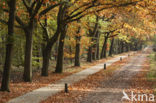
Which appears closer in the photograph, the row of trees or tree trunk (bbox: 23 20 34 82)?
the row of trees

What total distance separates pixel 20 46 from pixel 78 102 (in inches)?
437

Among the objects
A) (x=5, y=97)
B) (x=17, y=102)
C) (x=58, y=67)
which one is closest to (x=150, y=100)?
(x=17, y=102)

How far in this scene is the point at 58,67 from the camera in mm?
21891

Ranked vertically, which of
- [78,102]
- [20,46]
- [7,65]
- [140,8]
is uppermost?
[140,8]

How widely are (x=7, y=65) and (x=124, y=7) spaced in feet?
31.0

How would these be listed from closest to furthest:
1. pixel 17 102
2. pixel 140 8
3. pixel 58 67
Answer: pixel 17 102
pixel 140 8
pixel 58 67

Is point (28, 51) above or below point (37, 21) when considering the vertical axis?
below

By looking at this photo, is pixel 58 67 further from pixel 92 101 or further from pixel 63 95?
pixel 92 101

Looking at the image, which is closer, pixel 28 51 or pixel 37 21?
pixel 28 51

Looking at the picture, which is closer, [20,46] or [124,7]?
[124,7]

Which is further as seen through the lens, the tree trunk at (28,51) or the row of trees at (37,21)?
the tree trunk at (28,51)

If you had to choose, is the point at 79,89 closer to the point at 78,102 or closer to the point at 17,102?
the point at 78,102

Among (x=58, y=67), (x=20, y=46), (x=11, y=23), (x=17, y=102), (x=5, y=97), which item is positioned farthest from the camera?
(x=58, y=67)

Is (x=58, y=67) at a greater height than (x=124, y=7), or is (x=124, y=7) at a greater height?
(x=124, y=7)
